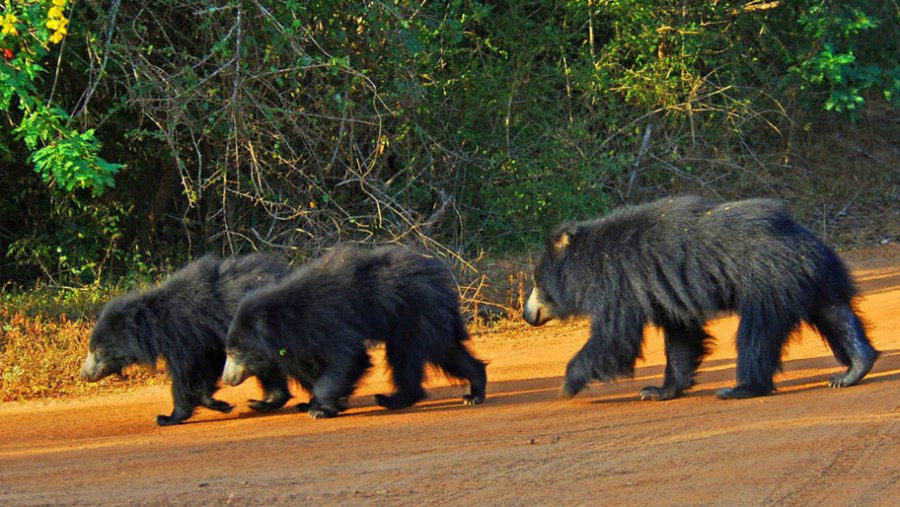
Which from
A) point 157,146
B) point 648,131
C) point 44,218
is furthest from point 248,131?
point 648,131

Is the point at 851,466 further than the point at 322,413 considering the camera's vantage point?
No

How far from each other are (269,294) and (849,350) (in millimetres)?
3603

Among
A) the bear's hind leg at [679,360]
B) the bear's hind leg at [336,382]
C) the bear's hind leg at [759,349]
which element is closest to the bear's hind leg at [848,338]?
the bear's hind leg at [759,349]

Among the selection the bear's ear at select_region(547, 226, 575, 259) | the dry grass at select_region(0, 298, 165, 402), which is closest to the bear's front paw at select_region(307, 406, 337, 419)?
the bear's ear at select_region(547, 226, 575, 259)

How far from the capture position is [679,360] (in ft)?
25.1

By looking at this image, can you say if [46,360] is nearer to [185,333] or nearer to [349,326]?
[185,333]

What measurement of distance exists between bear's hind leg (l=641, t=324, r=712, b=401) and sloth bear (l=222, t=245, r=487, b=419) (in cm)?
120

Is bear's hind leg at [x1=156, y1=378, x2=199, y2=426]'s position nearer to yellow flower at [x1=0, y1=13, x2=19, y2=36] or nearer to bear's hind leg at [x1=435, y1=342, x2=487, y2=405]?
bear's hind leg at [x1=435, y1=342, x2=487, y2=405]

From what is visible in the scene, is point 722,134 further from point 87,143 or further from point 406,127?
point 87,143

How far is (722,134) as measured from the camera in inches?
618

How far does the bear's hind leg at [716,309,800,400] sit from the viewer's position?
23.4 feet

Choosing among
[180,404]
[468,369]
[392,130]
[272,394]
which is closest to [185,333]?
[180,404]

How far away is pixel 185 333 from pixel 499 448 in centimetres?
243

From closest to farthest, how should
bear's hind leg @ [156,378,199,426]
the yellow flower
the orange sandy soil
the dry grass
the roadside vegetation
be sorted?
the orange sandy soil < bear's hind leg @ [156,378,199,426] < the yellow flower < the dry grass < the roadside vegetation
